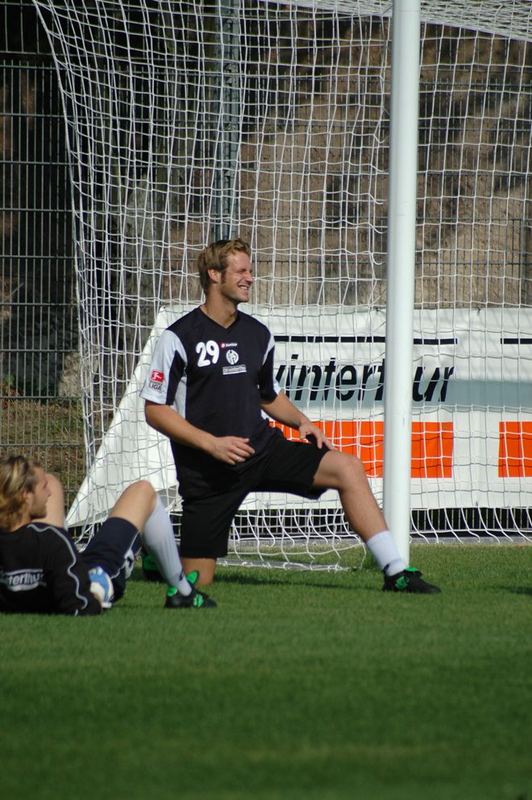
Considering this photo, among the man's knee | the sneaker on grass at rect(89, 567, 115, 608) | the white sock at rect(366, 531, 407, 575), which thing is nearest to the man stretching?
the man's knee

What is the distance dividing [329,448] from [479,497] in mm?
3077

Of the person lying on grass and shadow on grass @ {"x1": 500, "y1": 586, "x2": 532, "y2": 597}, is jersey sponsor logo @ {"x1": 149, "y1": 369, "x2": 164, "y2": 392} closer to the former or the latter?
the person lying on grass

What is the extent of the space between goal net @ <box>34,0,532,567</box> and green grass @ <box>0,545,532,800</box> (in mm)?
2970

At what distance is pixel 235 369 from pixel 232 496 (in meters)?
0.66

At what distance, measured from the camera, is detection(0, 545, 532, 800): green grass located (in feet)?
10.6

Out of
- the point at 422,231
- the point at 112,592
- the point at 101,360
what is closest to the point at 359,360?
the point at 422,231

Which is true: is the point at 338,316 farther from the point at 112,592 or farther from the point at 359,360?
the point at 112,592

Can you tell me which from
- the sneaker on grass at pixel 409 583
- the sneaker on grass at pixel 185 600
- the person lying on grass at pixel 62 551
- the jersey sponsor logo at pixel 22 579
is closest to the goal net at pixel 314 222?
the sneaker on grass at pixel 409 583

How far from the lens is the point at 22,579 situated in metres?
5.59

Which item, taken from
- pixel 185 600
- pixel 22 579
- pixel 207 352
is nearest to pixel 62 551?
pixel 22 579

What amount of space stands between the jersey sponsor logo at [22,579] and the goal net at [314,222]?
10.2 ft

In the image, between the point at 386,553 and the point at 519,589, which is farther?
the point at 519,589

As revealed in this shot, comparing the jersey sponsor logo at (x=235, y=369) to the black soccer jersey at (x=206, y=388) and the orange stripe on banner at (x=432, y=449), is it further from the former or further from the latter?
the orange stripe on banner at (x=432, y=449)

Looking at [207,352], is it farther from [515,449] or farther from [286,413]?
[515,449]
